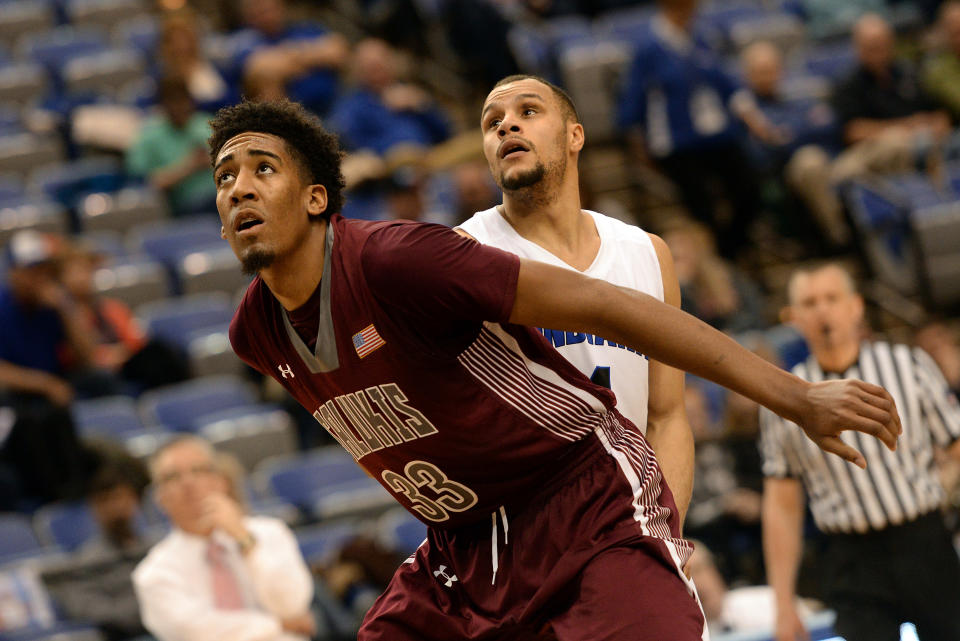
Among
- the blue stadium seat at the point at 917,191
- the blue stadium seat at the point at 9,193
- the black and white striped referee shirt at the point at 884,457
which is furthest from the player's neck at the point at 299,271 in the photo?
the blue stadium seat at the point at 917,191

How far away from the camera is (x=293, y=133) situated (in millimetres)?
3277

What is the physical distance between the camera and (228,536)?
5.45 metres

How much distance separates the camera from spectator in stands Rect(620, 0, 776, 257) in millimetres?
9398

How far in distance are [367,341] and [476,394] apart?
11.0 inches

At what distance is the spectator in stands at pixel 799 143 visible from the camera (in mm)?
9828

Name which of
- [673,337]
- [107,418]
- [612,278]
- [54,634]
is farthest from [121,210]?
[673,337]

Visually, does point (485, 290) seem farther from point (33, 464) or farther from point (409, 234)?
point (33, 464)

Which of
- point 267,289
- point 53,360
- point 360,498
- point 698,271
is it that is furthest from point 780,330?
point 267,289

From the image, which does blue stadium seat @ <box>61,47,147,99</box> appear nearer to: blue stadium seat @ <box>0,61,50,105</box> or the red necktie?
blue stadium seat @ <box>0,61,50,105</box>

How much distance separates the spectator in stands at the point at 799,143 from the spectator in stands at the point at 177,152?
160 inches

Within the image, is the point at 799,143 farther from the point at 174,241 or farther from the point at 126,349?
the point at 126,349

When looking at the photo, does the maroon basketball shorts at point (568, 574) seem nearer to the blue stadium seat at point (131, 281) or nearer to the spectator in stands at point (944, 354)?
the spectator in stands at point (944, 354)

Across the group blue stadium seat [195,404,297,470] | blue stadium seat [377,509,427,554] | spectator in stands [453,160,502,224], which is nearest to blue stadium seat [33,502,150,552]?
blue stadium seat [195,404,297,470]

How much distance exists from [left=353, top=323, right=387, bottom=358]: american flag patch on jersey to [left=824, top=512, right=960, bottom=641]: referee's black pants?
2.63m
